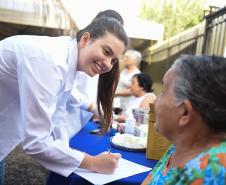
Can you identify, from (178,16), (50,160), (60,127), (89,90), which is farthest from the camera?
(178,16)

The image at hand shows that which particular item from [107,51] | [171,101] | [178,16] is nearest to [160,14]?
[178,16]

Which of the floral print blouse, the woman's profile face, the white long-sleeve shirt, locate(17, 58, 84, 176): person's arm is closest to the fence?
the woman's profile face

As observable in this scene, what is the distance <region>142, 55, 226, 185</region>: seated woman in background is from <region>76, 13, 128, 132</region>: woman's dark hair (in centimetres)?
65

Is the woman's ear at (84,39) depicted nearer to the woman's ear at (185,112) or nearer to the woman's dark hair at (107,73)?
the woman's dark hair at (107,73)

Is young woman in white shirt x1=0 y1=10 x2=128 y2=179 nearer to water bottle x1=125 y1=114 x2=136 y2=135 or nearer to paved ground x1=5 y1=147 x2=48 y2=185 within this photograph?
water bottle x1=125 y1=114 x2=136 y2=135

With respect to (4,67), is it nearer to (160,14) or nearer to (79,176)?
(79,176)

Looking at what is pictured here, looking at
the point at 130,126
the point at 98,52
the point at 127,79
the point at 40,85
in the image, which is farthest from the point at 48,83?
the point at 127,79

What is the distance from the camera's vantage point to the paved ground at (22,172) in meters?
3.82

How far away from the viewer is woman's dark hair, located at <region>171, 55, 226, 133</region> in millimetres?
928

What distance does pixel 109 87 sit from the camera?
211 centimetres

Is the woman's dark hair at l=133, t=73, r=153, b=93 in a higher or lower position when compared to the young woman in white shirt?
lower

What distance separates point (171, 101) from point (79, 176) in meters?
0.68

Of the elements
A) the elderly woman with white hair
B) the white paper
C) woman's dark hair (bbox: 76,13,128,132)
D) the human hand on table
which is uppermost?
woman's dark hair (bbox: 76,13,128,132)

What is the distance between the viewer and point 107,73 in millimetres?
2037
